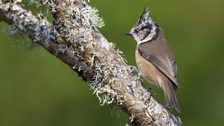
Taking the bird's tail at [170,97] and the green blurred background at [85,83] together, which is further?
the green blurred background at [85,83]

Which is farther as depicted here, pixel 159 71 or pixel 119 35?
pixel 119 35

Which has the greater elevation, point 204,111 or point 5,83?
point 5,83

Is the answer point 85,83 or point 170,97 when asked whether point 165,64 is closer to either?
point 170,97

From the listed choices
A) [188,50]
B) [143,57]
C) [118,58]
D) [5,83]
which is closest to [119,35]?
[188,50]

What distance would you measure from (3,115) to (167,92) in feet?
7.26

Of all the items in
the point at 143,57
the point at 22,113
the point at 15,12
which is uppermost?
the point at 22,113

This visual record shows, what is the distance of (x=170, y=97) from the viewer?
159 inches

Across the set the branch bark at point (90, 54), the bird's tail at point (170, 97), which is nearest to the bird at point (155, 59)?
the bird's tail at point (170, 97)

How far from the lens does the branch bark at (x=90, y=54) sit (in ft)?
9.00

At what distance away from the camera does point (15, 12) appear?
2.66 m

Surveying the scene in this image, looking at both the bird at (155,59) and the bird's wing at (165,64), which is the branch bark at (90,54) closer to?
the bird at (155,59)

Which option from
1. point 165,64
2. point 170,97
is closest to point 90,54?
point 170,97

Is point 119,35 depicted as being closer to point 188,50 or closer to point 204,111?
point 188,50

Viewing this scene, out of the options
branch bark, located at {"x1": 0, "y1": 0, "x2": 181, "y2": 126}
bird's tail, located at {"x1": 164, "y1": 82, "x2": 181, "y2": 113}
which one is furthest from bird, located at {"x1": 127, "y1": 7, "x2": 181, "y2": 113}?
branch bark, located at {"x1": 0, "y1": 0, "x2": 181, "y2": 126}
